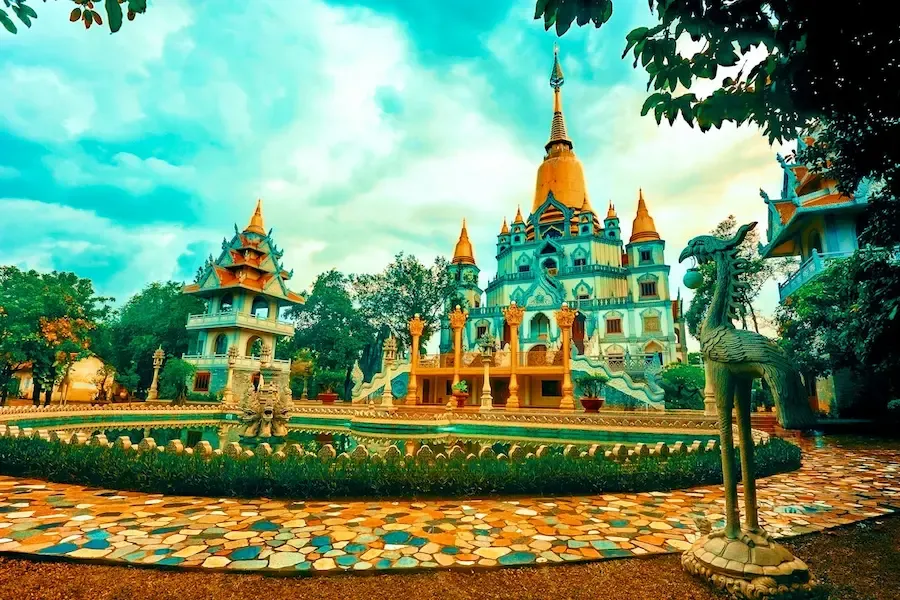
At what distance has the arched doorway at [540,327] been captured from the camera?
123 ft

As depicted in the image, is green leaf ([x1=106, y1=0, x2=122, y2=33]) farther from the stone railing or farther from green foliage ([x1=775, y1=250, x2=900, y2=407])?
green foliage ([x1=775, y1=250, x2=900, y2=407])

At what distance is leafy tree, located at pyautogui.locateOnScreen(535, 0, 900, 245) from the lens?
130 inches

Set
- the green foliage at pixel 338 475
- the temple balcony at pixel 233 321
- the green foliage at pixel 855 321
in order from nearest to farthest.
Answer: the green foliage at pixel 338 475
the green foliage at pixel 855 321
the temple balcony at pixel 233 321

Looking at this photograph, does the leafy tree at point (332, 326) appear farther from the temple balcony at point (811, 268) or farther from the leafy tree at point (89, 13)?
the leafy tree at point (89, 13)

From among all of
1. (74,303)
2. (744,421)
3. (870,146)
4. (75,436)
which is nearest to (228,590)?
(744,421)

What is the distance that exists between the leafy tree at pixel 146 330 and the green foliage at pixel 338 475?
27692 millimetres

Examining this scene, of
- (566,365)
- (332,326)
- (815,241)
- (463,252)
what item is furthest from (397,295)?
(815,241)

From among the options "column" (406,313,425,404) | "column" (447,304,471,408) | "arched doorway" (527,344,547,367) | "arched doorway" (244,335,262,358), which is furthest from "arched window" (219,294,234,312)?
"arched doorway" (527,344,547,367)

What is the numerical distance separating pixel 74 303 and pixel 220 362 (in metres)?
9.73

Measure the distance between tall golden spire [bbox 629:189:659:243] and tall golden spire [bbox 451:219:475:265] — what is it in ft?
51.1

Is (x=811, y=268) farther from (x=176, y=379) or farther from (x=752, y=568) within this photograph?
(x=176, y=379)

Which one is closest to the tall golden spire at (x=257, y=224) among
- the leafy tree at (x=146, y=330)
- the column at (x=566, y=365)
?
the leafy tree at (x=146, y=330)

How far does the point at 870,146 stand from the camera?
6145 mm

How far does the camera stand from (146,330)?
1353 inches
